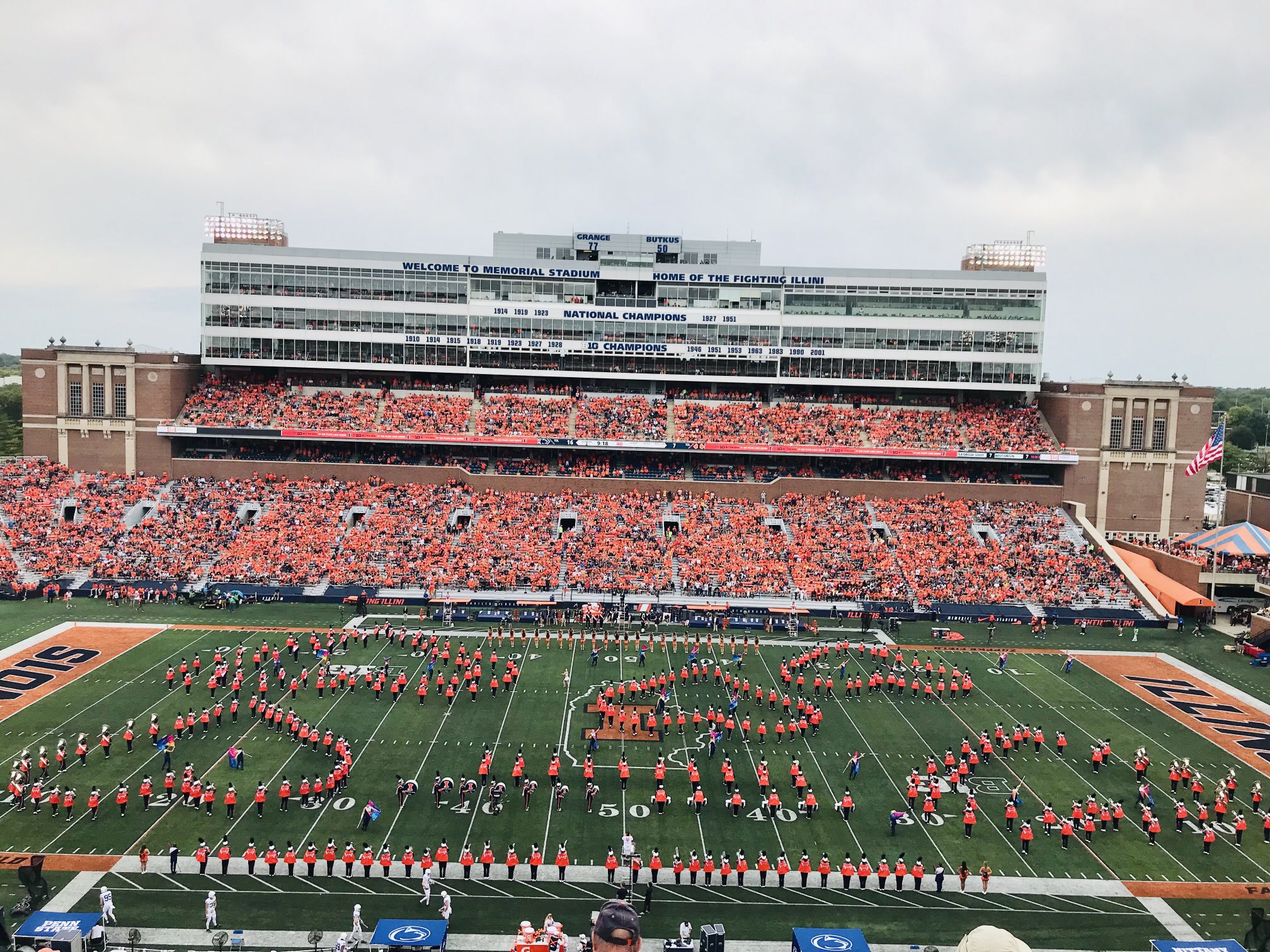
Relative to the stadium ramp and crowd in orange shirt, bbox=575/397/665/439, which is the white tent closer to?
the stadium ramp

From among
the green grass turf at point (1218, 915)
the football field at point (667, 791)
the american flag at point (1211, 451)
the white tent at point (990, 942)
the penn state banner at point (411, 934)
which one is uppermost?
the american flag at point (1211, 451)

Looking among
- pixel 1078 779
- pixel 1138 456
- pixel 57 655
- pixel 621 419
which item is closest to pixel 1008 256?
pixel 1138 456

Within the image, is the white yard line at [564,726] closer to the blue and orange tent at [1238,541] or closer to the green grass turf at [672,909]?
the green grass turf at [672,909]

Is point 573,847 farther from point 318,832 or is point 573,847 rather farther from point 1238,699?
point 1238,699

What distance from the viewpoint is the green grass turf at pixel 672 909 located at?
52.0 feet

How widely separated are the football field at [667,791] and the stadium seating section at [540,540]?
894cm

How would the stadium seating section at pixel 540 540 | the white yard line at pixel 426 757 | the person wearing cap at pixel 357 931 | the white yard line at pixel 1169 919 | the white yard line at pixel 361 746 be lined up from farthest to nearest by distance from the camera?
the stadium seating section at pixel 540 540 < the white yard line at pixel 361 746 < the white yard line at pixel 426 757 < the white yard line at pixel 1169 919 < the person wearing cap at pixel 357 931

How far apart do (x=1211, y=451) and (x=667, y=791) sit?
125 feet

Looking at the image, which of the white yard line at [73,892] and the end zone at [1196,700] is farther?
the end zone at [1196,700]

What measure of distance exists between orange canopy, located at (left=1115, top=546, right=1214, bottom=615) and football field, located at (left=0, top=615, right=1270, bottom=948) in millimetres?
8947

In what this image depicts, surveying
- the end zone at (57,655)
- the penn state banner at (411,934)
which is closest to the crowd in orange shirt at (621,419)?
the end zone at (57,655)

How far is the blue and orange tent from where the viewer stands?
42406 mm

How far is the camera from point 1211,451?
149ft

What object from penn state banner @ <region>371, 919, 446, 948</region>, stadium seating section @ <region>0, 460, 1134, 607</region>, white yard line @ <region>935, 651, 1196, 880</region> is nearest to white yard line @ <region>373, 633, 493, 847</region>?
penn state banner @ <region>371, 919, 446, 948</region>
